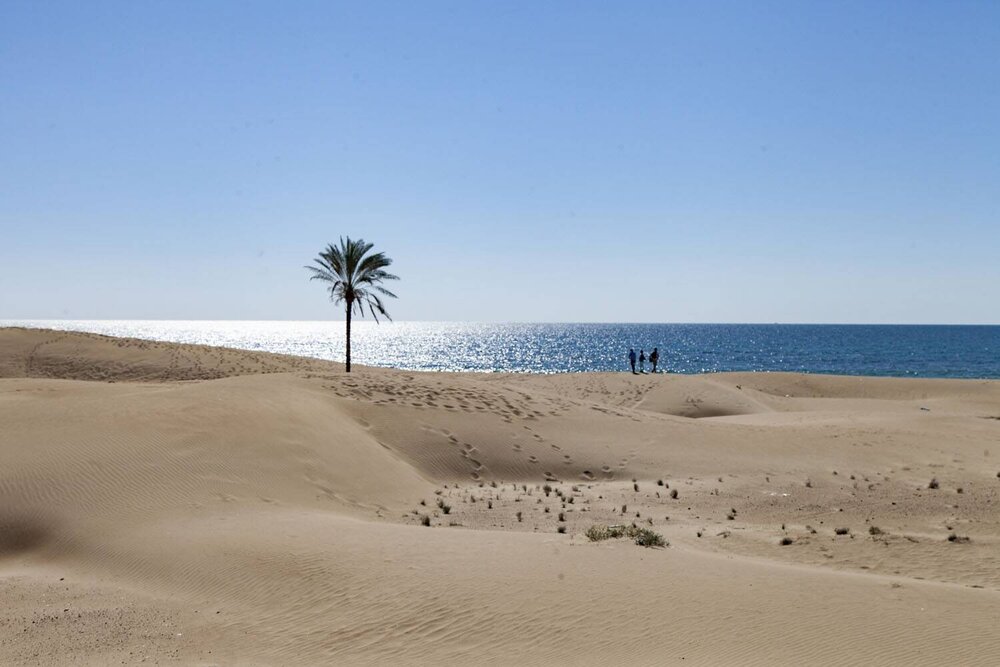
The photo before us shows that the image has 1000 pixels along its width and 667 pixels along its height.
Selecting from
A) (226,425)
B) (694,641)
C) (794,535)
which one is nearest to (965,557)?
(794,535)

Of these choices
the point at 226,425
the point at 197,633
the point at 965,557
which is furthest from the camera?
the point at 226,425

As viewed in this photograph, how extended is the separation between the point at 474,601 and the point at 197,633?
10.8 feet

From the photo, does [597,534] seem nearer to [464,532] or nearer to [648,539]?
[648,539]

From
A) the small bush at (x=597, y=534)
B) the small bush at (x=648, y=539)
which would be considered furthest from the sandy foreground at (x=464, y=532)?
the small bush at (x=648, y=539)

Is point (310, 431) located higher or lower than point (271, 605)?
higher

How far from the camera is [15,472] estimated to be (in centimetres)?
1379

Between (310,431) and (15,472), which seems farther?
(310,431)

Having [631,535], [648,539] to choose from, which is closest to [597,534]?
[631,535]

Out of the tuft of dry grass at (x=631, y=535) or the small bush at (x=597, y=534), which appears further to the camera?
the small bush at (x=597, y=534)

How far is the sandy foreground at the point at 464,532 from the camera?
836 cm

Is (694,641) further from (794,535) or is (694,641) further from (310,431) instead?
(310,431)

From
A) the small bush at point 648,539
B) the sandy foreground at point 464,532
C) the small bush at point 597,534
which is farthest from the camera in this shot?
the small bush at point 597,534

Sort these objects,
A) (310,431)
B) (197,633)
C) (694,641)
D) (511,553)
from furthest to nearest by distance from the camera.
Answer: (310,431), (511,553), (197,633), (694,641)

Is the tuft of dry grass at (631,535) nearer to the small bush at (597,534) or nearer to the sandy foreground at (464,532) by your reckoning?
the small bush at (597,534)
